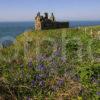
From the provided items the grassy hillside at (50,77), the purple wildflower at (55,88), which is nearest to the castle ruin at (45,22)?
the grassy hillside at (50,77)

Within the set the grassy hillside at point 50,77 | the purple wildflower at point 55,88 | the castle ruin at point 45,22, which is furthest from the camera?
the castle ruin at point 45,22

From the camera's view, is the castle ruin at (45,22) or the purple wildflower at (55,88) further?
the castle ruin at (45,22)

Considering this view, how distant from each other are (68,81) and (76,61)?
61.7 inches

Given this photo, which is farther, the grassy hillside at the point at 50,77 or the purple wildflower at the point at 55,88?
the purple wildflower at the point at 55,88

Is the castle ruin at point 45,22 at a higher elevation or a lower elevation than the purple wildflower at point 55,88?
lower

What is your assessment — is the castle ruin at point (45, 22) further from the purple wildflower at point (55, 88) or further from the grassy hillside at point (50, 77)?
the purple wildflower at point (55, 88)

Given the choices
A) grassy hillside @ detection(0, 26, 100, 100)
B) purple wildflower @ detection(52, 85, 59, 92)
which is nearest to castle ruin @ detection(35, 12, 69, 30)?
grassy hillside @ detection(0, 26, 100, 100)

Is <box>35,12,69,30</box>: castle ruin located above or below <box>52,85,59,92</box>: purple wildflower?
below

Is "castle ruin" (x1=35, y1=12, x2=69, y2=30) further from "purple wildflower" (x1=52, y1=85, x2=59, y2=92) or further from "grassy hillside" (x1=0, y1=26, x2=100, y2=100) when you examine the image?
"purple wildflower" (x1=52, y1=85, x2=59, y2=92)

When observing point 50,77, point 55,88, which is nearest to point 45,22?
point 50,77

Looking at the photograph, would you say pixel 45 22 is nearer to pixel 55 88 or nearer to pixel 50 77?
pixel 50 77

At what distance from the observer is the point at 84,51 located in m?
9.76

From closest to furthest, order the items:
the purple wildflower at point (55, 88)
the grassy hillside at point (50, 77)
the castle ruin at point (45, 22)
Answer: the grassy hillside at point (50, 77) < the purple wildflower at point (55, 88) < the castle ruin at point (45, 22)

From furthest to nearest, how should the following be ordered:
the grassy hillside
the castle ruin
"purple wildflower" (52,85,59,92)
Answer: the castle ruin → "purple wildflower" (52,85,59,92) → the grassy hillside
